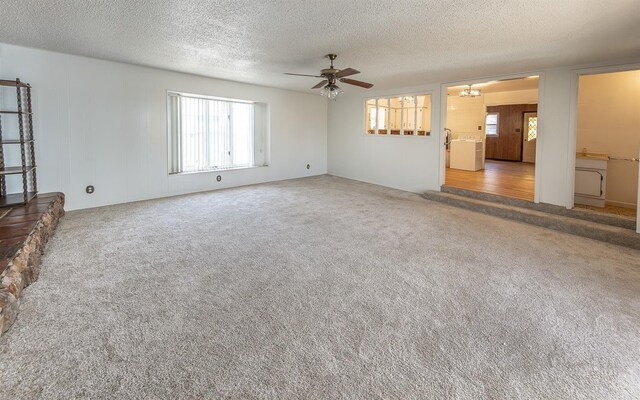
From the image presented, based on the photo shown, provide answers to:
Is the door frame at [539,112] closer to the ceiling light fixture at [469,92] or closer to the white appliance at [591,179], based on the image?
the white appliance at [591,179]

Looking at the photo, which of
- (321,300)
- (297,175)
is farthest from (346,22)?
(297,175)

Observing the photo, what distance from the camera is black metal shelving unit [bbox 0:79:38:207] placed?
4246mm

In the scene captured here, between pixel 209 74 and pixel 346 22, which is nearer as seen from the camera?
pixel 346 22

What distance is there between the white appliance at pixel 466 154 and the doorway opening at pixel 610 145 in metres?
3.15

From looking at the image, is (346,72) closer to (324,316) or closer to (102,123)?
(324,316)

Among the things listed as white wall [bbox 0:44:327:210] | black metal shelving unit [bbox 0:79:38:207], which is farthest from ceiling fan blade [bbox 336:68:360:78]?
black metal shelving unit [bbox 0:79:38:207]

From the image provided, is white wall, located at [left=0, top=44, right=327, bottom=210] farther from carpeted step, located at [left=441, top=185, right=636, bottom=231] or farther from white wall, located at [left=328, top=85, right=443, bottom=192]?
carpeted step, located at [left=441, top=185, right=636, bottom=231]

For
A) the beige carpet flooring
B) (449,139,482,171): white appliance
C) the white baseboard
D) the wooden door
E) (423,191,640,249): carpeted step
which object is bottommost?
the beige carpet flooring

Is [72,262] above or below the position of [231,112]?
below

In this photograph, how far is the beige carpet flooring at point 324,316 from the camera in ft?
5.75

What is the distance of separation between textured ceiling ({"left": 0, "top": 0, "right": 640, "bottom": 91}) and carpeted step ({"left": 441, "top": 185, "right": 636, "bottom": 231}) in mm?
2121

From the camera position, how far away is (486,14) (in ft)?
10.4

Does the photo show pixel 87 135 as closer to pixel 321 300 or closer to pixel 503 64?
pixel 321 300

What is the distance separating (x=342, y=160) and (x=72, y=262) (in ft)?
22.3
